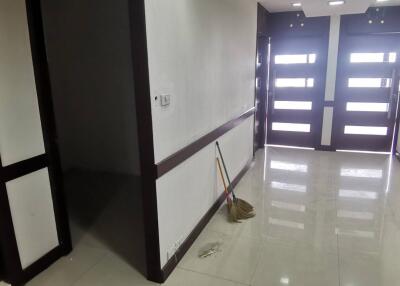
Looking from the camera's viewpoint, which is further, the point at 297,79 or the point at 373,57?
the point at 297,79

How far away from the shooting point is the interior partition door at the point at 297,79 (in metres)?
5.62

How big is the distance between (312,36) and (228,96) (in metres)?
2.87

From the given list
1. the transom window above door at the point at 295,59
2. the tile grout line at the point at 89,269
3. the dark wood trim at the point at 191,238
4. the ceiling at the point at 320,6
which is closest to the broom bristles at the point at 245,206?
the dark wood trim at the point at 191,238

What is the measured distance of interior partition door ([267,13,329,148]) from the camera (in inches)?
221

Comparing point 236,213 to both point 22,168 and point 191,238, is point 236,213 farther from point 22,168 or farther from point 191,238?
→ point 22,168

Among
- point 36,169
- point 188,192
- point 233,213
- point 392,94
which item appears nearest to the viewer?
point 36,169

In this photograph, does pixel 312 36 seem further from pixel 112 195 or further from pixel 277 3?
pixel 112 195

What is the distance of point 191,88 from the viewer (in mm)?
2680

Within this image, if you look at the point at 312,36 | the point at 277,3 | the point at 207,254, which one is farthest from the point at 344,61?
the point at 207,254

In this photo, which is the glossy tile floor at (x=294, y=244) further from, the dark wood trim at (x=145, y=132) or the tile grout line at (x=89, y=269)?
the dark wood trim at (x=145, y=132)

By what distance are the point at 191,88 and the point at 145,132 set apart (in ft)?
2.51

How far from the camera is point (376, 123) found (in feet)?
18.5

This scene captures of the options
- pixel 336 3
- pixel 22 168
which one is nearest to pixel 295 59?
pixel 336 3

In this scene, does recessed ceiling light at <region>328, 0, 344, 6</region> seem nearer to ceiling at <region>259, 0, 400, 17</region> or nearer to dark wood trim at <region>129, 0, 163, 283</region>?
ceiling at <region>259, 0, 400, 17</region>
